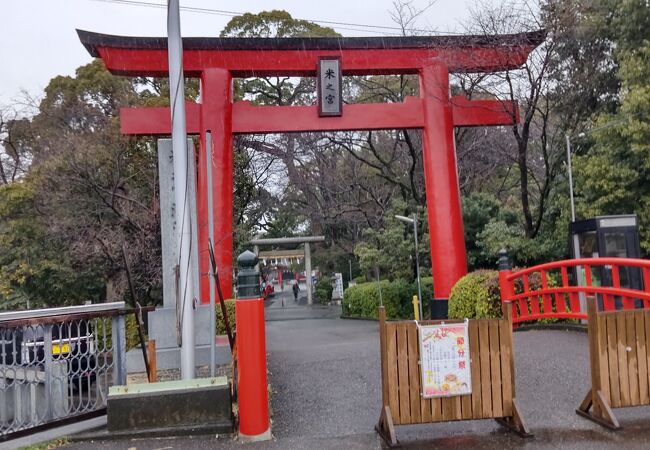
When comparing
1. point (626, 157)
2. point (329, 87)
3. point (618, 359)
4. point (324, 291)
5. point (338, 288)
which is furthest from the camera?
point (324, 291)

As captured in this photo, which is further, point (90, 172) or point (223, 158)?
point (90, 172)

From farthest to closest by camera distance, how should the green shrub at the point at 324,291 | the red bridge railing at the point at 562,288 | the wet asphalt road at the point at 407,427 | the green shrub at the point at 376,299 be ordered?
the green shrub at the point at 324,291 → the green shrub at the point at 376,299 → the red bridge railing at the point at 562,288 → the wet asphalt road at the point at 407,427

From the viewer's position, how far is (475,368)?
16.4 feet

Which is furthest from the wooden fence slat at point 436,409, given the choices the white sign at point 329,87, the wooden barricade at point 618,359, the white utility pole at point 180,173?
the white sign at point 329,87

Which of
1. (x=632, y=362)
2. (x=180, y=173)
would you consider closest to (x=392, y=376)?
(x=632, y=362)

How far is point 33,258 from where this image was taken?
18875 mm

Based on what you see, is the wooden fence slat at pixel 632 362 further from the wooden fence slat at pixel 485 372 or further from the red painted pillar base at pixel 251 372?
the red painted pillar base at pixel 251 372

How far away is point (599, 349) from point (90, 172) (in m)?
17.0

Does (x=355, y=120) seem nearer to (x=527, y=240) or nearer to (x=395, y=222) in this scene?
(x=527, y=240)

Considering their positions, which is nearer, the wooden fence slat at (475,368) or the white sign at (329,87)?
the wooden fence slat at (475,368)

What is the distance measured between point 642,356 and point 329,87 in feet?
32.3

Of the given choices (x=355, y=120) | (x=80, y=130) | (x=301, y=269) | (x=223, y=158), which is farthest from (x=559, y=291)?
(x=301, y=269)

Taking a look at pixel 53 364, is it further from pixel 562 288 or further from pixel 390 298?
pixel 390 298

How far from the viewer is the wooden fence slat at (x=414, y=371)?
4938 millimetres
